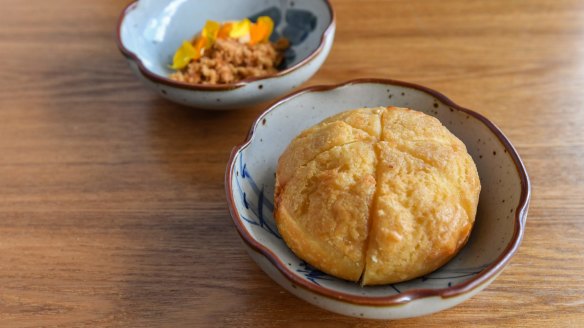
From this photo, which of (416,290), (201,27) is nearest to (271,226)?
(416,290)

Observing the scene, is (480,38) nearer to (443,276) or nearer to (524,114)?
(524,114)

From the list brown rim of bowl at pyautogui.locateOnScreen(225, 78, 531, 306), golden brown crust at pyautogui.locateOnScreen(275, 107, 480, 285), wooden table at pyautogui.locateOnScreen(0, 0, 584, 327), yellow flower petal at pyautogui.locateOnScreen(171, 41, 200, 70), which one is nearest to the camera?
brown rim of bowl at pyautogui.locateOnScreen(225, 78, 531, 306)

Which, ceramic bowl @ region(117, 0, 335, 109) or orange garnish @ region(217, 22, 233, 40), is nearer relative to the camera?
ceramic bowl @ region(117, 0, 335, 109)

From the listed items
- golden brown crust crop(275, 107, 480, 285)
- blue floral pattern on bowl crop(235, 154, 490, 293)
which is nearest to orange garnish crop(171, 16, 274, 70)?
blue floral pattern on bowl crop(235, 154, 490, 293)

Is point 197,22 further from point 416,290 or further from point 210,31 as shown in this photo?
point 416,290

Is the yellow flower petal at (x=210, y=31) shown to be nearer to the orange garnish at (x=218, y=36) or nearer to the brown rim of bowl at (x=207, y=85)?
the orange garnish at (x=218, y=36)

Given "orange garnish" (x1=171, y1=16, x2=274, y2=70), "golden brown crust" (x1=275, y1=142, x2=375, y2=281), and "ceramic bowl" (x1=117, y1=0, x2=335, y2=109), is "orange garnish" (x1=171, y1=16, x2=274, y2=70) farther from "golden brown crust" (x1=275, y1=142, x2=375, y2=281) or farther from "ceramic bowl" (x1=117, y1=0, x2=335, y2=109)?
"golden brown crust" (x1=275, y1=142, x2=375, y2=281)

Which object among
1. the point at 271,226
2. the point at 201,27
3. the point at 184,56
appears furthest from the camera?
the point at 201,27
